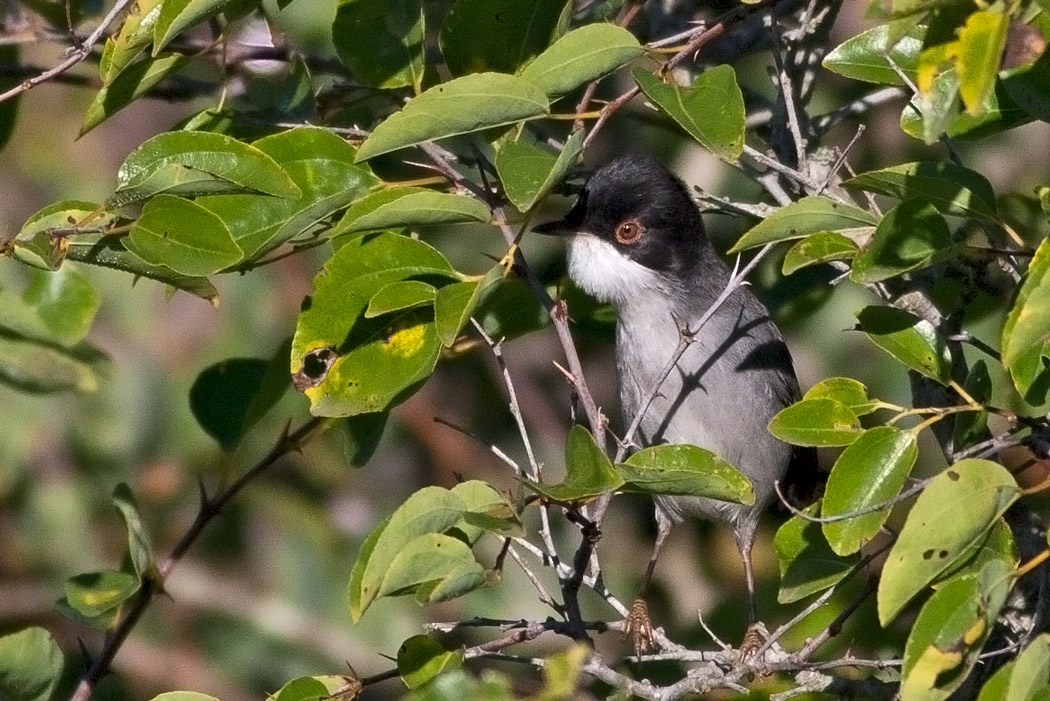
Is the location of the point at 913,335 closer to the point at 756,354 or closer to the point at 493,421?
the point at 756,354

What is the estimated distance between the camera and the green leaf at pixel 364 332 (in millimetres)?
2850

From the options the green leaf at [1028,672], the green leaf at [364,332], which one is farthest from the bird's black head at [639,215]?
the green leaf at [1028,672]

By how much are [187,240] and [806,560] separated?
1.40 metres

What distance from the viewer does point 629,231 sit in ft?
14.4

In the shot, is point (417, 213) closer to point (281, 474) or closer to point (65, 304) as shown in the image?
point (65, 304)

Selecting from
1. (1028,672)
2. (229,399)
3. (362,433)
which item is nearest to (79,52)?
(362,433)

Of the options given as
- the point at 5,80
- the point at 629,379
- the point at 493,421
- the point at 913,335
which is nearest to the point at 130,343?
the point at 493,421

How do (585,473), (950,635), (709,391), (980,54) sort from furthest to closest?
1. (709,391)
2. (585,473)
3. (950,635)
4. (980,54)

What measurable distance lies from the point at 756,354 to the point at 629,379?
1.28ft

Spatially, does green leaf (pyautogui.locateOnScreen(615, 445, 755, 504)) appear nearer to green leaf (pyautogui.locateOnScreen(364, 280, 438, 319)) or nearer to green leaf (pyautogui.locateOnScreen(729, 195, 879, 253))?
green leaf (pyautogui.locateOnScreen(729, 195, 879, 253))

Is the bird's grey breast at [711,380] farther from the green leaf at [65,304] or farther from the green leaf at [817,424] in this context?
the green leaf at [65,304]

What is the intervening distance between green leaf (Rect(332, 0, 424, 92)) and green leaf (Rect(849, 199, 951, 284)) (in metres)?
1.07

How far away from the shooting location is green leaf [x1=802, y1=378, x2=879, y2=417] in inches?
110

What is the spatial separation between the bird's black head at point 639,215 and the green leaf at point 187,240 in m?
1.58
